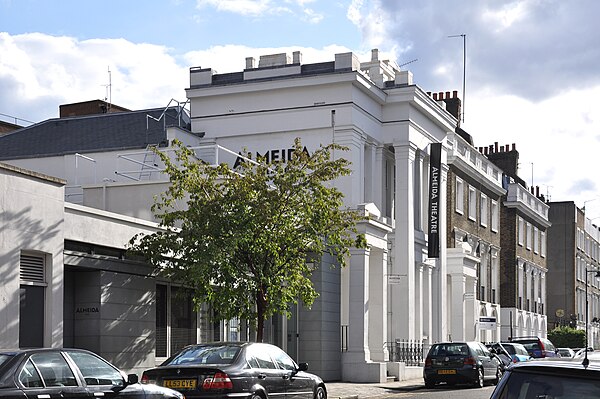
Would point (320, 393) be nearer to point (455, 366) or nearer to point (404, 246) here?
point (455, 366)

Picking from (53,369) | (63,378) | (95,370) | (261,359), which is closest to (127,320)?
(261,359)

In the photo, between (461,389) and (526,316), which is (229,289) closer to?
(461,389)

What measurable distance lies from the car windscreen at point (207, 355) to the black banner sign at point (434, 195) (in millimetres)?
25832

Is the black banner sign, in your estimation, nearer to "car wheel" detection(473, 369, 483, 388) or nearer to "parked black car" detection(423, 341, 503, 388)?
"parked black car" detection(423, 341, 503, 388)

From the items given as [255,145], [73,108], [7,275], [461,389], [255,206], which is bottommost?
[461,389]

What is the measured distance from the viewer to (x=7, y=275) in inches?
756

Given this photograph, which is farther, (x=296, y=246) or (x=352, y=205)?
(x=352, y=205)

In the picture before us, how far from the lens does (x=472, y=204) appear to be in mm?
53188

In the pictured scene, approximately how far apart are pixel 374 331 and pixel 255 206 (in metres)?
12.8

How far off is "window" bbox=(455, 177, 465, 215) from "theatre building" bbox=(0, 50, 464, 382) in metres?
4.00

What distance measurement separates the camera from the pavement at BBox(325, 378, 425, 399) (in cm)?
2592

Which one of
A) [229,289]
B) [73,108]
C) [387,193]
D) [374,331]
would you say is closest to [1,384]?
[229,289]

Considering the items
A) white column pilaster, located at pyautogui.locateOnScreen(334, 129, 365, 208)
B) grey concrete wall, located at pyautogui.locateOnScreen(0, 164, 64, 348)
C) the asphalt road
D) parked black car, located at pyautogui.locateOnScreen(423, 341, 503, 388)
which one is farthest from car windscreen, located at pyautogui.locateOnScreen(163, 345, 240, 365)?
white column pilaster, located at pyautogui.locateOnScreen(334, 129, 365, 208)

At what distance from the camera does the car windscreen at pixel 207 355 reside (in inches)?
664
